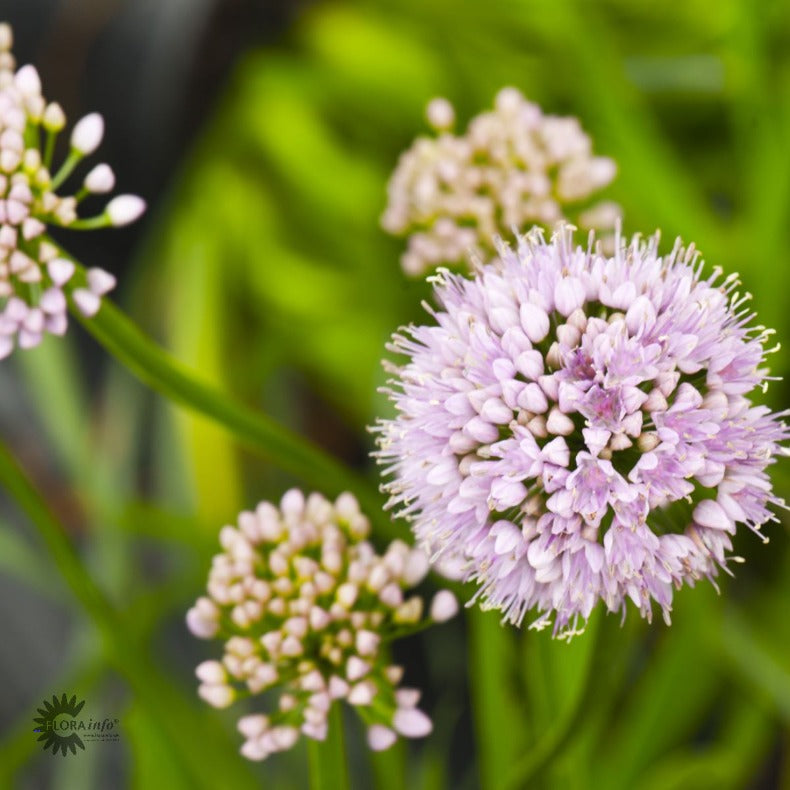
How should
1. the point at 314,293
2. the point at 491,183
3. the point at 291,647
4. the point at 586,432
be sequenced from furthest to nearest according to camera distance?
the point at 314,293
the point at 491,183
the point at 291,647
the point at 586,432

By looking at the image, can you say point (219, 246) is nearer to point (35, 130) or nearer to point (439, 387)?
point (35, 130)

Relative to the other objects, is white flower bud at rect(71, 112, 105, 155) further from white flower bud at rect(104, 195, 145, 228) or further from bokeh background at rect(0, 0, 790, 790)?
bokeh background at rect(0, 0, 790, 790)

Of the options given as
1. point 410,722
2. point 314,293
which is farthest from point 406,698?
point 314,293

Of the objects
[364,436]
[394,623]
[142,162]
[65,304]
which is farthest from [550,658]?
[142,162]

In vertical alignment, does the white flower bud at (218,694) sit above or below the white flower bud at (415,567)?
below

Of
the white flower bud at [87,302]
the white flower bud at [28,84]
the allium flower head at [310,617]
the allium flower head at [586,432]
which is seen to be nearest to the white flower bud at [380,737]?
the allium flower head at [310,617]

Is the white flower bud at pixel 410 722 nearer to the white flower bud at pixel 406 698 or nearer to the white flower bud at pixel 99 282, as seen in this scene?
the white flower bud at pixel 406 698

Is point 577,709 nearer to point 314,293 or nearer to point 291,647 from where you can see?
point 291,647
